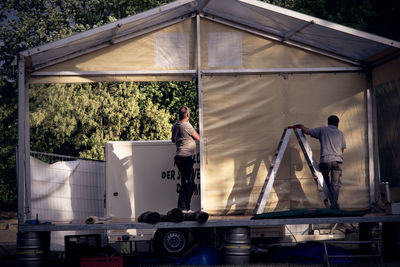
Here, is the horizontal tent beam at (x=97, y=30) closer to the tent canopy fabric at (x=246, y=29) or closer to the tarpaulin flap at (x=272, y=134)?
the tent canopy fabric at (x=246, y=29)

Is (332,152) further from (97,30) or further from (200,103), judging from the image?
(97,30)

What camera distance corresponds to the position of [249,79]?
37.8ft

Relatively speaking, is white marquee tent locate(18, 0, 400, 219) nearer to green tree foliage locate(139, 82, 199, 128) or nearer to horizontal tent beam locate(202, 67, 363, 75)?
horizontal tent beam locate(202, 67, 363, 75)

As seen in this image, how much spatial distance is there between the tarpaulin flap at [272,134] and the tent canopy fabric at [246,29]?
72 centimetres

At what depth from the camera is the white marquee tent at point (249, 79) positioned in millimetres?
11062

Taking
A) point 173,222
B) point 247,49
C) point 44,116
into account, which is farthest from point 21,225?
point 44,116

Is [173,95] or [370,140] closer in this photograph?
[370,140]

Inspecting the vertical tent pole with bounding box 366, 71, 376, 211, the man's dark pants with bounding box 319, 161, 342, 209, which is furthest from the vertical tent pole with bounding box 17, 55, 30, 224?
the vertical tent pole with bounding box 366, 71, 376, 211

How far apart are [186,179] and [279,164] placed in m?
1.73

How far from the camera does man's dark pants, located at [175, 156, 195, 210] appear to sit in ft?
34.4

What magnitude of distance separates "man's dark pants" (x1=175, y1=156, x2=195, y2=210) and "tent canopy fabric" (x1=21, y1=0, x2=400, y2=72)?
2494 millimetres

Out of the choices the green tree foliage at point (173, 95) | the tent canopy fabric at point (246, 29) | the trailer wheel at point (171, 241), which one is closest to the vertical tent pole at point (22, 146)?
the tent canopy fabric at point (246, 29)

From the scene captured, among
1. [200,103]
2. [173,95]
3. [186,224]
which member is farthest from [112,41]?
[173,95]

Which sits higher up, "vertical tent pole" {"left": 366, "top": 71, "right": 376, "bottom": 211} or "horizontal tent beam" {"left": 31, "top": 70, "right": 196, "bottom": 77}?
"horizontal tent beam" {"left": 31, "top": 70, "right": 196, "bottom": 77}
